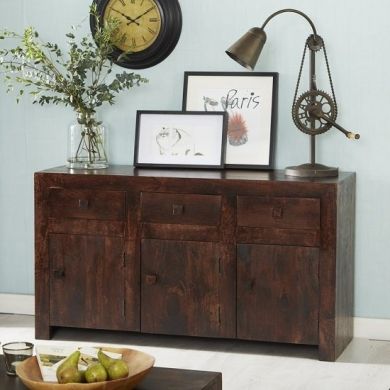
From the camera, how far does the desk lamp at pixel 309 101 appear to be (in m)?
4.27

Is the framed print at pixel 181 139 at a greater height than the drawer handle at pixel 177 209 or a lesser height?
greater

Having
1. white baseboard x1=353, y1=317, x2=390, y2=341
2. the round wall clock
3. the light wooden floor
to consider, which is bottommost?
the light wooden floor

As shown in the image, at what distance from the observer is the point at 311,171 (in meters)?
4.27

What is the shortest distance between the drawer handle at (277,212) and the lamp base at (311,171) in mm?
192

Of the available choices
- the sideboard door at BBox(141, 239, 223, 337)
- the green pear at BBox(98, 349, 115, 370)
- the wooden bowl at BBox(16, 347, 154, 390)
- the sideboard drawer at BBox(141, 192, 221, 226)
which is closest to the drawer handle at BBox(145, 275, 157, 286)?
the sideboard door at BBox(141, 239, 223, 337)

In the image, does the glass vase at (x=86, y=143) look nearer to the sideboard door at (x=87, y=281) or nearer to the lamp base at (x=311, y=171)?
the sideboard door at (x=87, y=281)

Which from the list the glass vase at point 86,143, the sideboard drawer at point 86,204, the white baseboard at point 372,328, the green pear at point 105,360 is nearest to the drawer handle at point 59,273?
the sideboard drawer at point 86,204

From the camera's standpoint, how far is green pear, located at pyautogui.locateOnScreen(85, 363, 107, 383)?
2658 millimetres

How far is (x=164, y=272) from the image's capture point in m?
4.34

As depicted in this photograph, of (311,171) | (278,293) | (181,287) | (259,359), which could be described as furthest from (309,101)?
(259,359)

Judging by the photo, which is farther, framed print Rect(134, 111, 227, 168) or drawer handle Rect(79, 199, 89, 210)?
framed print Rect(134, 111, 227, 168)

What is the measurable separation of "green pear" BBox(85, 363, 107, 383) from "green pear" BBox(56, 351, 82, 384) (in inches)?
1.0

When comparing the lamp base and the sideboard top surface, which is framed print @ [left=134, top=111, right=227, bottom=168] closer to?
the sideboard top surface

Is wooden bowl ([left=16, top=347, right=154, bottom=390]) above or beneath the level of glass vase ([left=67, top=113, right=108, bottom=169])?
beneath
